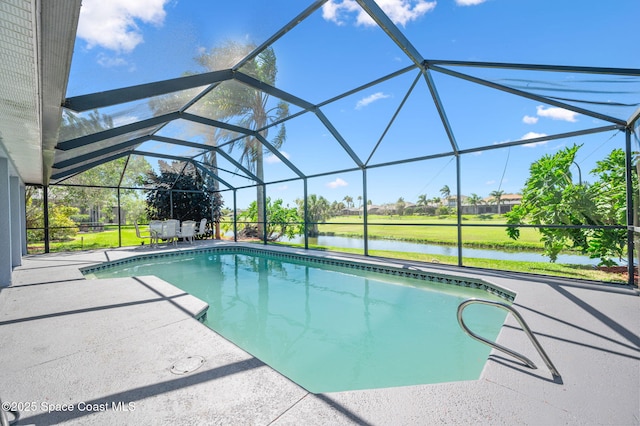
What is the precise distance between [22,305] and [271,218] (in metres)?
10.6

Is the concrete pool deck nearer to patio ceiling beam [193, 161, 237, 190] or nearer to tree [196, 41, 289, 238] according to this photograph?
tree [196, 41, 289, 238]

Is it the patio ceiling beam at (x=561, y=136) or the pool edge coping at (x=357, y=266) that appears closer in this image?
the patio ceiling beam at (x=561, y=136)

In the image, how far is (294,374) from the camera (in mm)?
Answer: 2689

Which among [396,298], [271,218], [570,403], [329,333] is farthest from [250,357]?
[271,218]

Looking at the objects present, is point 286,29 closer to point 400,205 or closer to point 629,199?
point 629,199

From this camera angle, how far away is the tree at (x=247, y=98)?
12.6 feet

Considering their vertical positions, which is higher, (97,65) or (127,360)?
(97,65)

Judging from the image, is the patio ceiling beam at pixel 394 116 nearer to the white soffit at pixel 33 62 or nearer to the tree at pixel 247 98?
the tree at pixel 247 98

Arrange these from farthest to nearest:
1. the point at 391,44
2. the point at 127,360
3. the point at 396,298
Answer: the point at 396,298, the point at 391,44, the point at 127,360

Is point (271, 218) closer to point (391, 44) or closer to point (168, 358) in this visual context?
point (391, 44)

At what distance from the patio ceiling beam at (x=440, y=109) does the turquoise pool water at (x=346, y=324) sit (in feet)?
8.90

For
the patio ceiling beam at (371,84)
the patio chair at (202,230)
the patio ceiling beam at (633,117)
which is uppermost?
the patio ceiling beam at (371,84)

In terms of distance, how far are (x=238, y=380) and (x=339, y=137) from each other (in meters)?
5.57

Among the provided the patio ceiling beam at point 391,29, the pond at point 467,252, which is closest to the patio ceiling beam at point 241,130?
the patio ceiling beam at point 391,29
